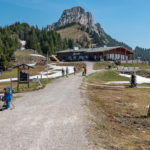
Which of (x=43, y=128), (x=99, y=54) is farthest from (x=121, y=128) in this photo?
(x=99, y=54)

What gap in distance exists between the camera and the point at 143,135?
28.8 feet

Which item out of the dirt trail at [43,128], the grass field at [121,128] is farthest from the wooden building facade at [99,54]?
the dirt trail at [43,128]

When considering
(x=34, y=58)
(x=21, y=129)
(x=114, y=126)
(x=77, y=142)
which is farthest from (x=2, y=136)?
(x=34, y=58)

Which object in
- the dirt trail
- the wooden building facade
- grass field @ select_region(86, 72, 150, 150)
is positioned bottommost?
grass field @ select_region(86, 72, 150, 150)

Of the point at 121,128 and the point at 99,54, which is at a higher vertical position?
the point at 99,54

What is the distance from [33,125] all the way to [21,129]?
693 mm

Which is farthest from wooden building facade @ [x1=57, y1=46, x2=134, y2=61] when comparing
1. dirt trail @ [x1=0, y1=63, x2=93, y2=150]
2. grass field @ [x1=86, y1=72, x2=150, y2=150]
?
dirt trail @ [x1=0, y1=63, x2=93, y2=150]

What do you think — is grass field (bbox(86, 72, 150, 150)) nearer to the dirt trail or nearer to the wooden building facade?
the dirt trail

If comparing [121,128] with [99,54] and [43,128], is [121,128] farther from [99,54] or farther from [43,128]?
[99,54]

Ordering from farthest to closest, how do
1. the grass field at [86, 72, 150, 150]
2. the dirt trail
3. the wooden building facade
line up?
1. the wooden building facade
2. the grass field at [86, 72, 150, 150]
3. the dirt trail

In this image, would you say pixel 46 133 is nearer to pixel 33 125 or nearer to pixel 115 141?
pixel 33 125

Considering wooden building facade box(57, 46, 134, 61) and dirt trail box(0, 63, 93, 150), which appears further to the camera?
wooden building facade box(57, 46, 134, 61)

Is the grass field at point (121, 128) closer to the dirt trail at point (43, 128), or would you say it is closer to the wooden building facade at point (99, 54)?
the dirt trail at point (43, 128)

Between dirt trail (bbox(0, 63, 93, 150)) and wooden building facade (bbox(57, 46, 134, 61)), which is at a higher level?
wooden building facade (bbox(57, 46, 134, 61))
